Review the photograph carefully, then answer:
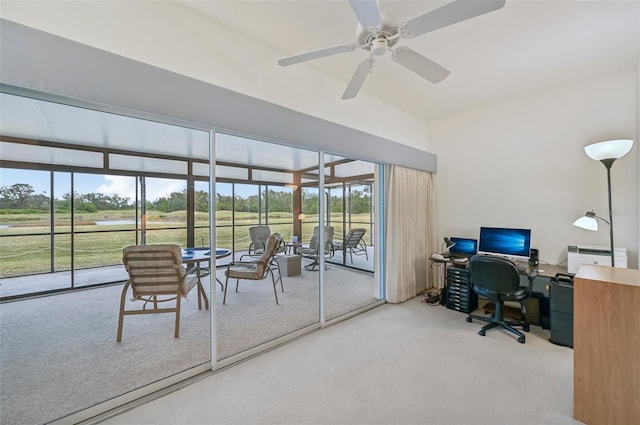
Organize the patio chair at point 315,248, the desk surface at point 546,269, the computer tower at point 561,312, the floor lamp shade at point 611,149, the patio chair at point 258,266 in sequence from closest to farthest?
the floor lamp shade at point 611,149 < the computer tower at point 561,312 < the desk surface at point 546,269 < the patio chair at point 258,266 < the patio chair at point 315,248

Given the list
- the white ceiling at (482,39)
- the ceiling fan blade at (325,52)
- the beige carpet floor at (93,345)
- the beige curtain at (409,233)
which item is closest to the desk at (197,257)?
the beige carpet floor at (93,345)

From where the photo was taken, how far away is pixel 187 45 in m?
2.07

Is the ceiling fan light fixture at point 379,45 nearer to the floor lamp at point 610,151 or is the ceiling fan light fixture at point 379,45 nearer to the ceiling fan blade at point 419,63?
the ceiling fan blade at point 419,63

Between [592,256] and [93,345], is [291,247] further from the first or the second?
[592,256]

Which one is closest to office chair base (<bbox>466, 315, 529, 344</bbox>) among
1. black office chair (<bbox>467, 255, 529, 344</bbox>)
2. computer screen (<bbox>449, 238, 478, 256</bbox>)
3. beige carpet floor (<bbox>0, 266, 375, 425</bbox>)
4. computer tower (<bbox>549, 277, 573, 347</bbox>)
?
black office chair (<bbox>467, 255, 529, 344</bbox>)

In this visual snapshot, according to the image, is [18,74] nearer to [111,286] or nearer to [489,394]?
[111,286]

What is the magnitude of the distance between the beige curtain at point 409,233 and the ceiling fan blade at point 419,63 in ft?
6.05

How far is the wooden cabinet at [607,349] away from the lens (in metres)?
1.60

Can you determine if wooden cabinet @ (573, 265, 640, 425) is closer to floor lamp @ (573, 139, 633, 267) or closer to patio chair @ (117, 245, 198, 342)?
floor lamp @ (573, 139, 633, 267)

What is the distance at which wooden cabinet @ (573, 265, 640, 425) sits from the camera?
1598mm

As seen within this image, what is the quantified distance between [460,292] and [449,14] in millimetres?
3357

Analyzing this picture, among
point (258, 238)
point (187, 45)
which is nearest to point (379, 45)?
point (187, 45)

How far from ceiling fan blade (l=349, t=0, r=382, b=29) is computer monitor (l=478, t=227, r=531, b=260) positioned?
3276mm

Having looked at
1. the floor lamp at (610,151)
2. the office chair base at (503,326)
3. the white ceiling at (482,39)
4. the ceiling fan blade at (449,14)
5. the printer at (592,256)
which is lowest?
the office chair base at (503,326)
